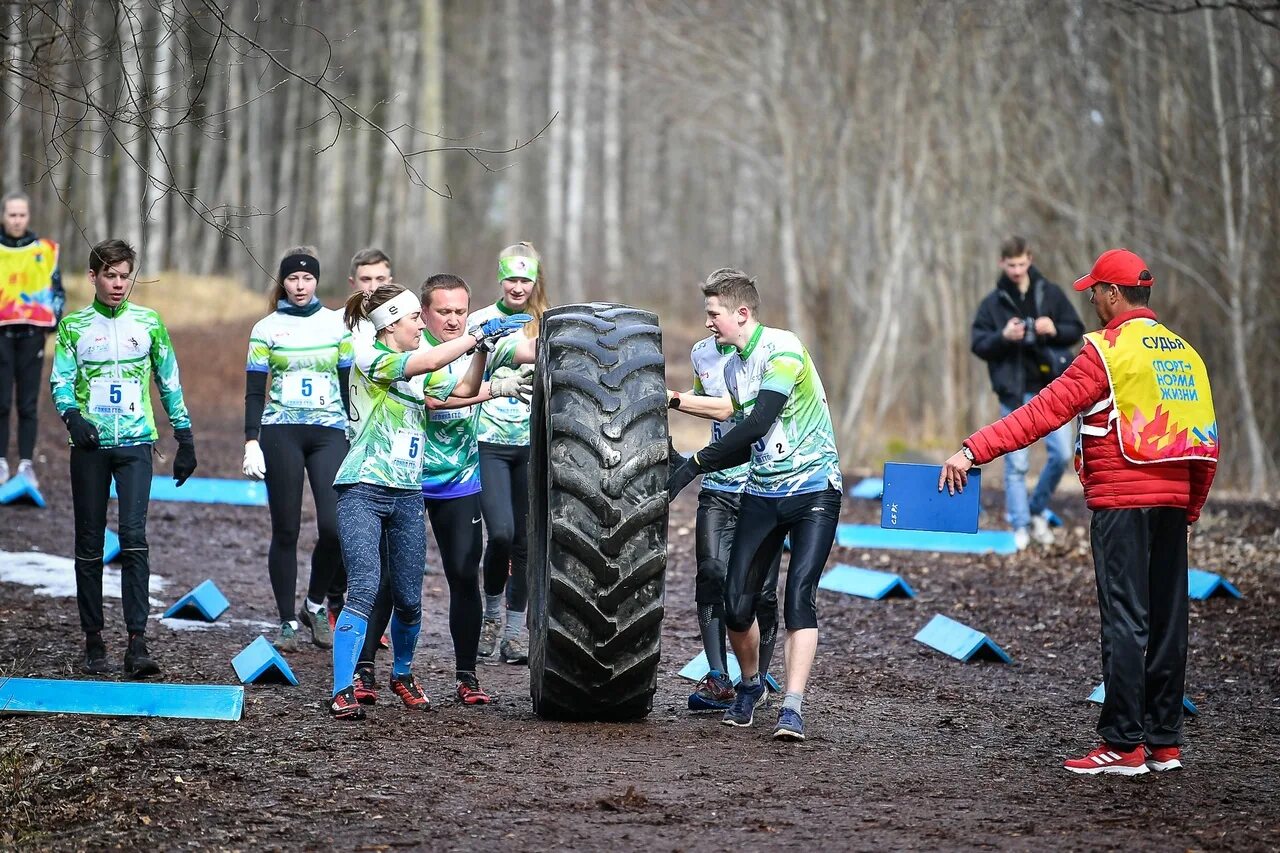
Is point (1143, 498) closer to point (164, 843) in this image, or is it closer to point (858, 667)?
point (858, 667)

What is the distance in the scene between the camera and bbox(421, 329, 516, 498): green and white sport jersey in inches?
273

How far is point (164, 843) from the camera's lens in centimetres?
464

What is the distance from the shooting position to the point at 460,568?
6.90 metres

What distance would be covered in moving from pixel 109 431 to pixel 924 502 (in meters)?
3.94

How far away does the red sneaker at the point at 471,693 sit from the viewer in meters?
6.92

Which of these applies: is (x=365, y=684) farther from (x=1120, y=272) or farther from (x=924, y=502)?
(x=1120, y=272)

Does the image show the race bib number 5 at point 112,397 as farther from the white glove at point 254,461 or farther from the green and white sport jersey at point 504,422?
the green and white sport jersey at point 504,422

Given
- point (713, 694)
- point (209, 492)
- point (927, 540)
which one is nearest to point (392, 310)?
point (713, 694)

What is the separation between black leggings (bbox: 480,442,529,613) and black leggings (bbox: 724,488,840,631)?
146cm

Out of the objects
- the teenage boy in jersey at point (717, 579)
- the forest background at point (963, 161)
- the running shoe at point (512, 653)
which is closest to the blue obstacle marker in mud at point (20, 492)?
the forest background at point (963, 161)

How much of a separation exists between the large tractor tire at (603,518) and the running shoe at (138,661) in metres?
2.23

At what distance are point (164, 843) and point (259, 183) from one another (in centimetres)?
3620

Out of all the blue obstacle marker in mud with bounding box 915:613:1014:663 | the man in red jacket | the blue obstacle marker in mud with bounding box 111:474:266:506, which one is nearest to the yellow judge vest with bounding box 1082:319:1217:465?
the man in red jacket

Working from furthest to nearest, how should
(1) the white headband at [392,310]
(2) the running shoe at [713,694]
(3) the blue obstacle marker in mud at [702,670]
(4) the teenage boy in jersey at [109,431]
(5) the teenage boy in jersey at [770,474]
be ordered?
(3) the blue obstacle marker in mud at [702,670] < (4) the teenage boy in jersey at [109,431] < (2) the running shoe at [713,694] < (1) the white headband at [392,310] < (5) the teenage boy in jersey at [770,474]
